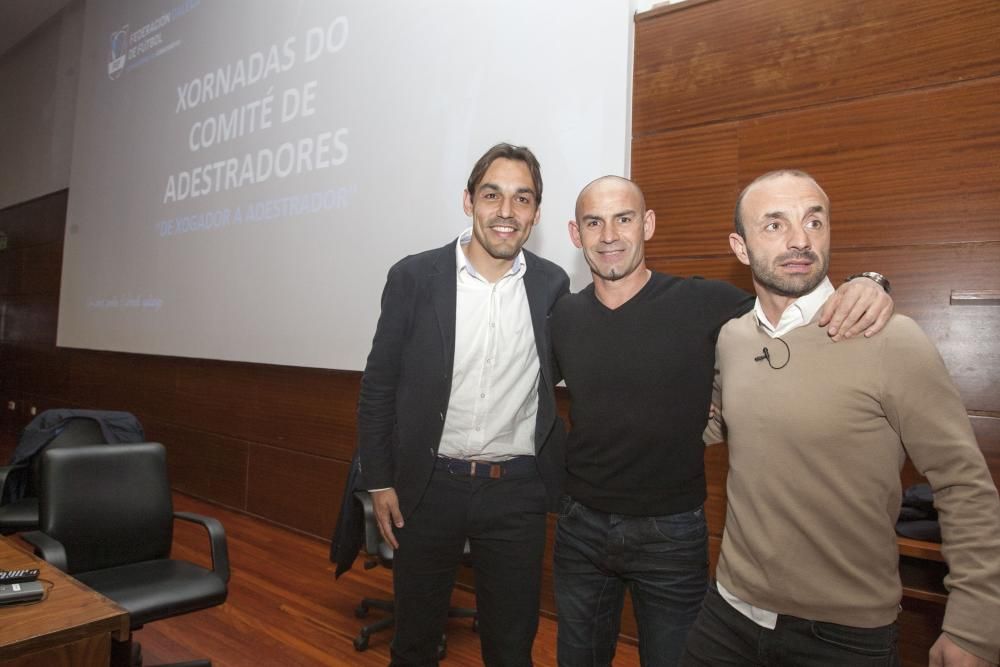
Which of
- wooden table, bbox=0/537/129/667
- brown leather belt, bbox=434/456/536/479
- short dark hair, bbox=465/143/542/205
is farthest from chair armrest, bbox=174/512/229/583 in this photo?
short dark hair, bbox=465/143/542/205

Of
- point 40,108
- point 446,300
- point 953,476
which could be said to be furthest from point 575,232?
point 40,108

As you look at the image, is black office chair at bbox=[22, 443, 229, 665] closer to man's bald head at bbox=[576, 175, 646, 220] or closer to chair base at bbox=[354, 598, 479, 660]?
chair base at bbox=[354, 598, 479, 660]

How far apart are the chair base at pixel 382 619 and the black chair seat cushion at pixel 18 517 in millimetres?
1694

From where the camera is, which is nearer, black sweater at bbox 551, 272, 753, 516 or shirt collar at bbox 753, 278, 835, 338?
shirt collar at bbox 753, 278, 835, 338

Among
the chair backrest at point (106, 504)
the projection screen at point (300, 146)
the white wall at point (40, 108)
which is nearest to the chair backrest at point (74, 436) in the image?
the chair backrest at point (106, 504)

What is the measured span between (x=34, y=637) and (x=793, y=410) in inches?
62.8

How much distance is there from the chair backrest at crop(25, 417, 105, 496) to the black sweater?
2871 mm

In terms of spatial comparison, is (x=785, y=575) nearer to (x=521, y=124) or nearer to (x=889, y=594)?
(x=889, y=594)

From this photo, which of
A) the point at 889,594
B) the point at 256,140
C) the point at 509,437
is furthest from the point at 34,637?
the point at 256,140

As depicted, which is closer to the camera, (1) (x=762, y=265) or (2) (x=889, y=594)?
(2) (x=889, y=594)

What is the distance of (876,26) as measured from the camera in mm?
2234

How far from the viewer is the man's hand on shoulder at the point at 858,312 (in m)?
1.16

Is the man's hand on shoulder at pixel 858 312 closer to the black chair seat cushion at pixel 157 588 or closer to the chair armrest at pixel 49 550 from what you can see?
the black chair seat cushion at pixel 157 588

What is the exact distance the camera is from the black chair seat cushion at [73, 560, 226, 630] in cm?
212
